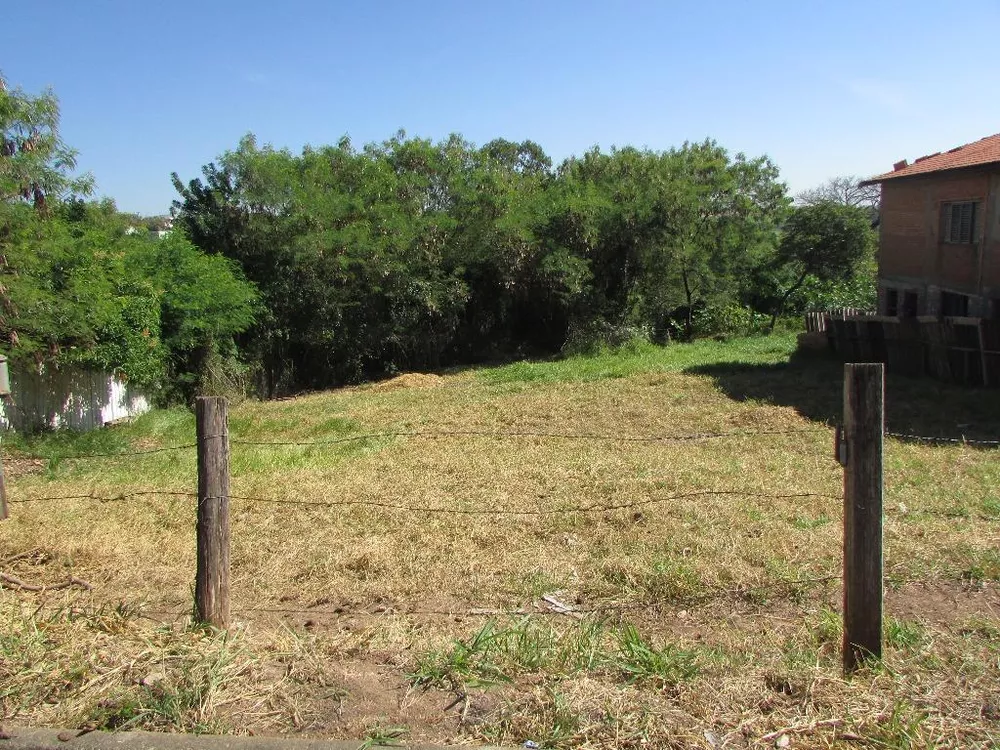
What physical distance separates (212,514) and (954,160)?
18.0m

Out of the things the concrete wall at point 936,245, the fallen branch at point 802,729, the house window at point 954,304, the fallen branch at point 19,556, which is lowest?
the fallen branch at point 19,556

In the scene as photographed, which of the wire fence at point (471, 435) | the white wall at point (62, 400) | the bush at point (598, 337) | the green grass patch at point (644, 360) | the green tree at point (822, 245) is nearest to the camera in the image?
the wire fence at point (471, 435)

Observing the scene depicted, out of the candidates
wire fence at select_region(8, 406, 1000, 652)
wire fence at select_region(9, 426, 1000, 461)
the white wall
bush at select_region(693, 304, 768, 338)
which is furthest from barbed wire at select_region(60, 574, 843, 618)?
bush at select_region(693, 304, 768, 338)

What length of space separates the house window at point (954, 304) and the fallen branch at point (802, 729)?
15677 mm

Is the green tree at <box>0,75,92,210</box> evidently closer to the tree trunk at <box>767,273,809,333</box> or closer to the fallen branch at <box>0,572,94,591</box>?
the fallen branch at <box>0,572,94,591</box>

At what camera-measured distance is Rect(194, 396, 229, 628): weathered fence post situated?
4.02 meters

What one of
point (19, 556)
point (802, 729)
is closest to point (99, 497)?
point (19, 556)

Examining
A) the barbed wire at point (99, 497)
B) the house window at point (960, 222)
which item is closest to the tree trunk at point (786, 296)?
the house window at point (960, 222)

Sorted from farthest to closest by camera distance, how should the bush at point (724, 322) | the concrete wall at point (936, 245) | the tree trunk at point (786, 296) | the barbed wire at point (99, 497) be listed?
1. the tree trunk at point (786, 296)
2. the bush at point (724, 322)
3. the concrete wall at point (936, 245)
4. the barbed wire at point (99, 497)

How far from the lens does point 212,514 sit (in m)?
4.04

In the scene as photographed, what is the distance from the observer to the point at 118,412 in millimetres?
14953

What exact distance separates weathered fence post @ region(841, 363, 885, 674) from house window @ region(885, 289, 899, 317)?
1810cm

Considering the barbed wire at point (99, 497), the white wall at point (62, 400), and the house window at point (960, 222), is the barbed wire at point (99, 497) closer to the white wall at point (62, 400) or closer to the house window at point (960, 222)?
the white wall at point (62, 400)

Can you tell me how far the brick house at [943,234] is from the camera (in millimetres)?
15562
